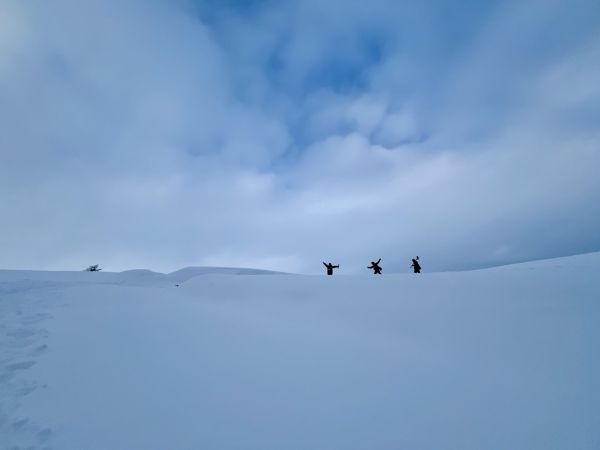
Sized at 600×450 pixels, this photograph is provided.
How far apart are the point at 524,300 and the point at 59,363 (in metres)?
8.52

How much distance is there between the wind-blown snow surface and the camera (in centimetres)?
310

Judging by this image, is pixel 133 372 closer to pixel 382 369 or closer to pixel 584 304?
pixel 382 369

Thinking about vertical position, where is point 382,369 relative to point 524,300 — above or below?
below

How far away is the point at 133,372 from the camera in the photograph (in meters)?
4.16

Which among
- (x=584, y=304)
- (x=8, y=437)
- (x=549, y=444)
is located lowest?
(x=549, y=444)

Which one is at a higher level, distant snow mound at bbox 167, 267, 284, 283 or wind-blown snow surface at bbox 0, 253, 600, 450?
distant snow mound at bbox 167, 267, 284, 283

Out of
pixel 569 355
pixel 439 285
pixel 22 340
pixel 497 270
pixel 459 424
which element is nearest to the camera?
pixel 459 424

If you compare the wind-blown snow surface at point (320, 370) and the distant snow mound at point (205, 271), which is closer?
the wind-blown snow surface at point (320, 370)

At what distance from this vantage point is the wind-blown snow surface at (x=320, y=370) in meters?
3.10

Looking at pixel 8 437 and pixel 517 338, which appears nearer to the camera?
pixel 8 437

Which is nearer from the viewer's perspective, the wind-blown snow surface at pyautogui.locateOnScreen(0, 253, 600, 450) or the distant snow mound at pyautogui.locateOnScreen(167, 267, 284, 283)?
the wind-blown snow surface at pyautogui.locateOnScreen(0, 253, 600, 450)

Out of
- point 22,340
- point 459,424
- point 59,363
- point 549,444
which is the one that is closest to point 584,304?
point 549,444

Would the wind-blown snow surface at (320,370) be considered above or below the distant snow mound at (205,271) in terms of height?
below

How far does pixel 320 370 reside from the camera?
4508 millimetres
